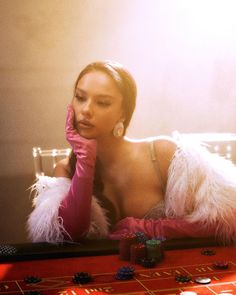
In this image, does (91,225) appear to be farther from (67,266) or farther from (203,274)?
(203,274)

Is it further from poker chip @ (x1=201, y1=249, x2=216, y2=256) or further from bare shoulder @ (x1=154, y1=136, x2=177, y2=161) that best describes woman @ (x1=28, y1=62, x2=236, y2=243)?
poker chip @ (x1=201, y1=249, x2=216, y2=256)

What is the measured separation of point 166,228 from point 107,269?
1.51ft

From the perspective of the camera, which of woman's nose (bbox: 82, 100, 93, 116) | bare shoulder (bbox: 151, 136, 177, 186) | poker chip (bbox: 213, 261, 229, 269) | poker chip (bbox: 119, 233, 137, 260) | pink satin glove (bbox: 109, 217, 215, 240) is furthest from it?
bare shoulder (bbox: 151, 136, 177, 186)

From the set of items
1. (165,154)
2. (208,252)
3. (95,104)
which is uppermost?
(95,104)

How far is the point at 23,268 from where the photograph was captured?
1693mm

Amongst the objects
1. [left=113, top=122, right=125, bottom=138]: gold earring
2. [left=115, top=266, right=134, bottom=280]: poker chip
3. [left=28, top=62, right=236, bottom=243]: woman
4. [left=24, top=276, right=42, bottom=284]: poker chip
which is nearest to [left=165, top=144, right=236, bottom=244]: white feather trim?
[left=28, top=62, right=236, bottom=243]: woman

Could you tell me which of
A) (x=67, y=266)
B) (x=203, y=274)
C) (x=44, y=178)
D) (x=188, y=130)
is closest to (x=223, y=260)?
(x=203, y=274)

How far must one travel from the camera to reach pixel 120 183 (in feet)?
7.50

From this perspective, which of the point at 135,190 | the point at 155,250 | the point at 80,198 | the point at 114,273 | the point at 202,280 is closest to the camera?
the point at 202,280

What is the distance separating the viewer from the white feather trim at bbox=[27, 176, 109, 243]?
2029 millimetres

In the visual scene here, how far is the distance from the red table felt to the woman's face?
581mm

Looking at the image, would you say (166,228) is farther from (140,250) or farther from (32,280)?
(32,280)

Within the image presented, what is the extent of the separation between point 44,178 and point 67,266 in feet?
2.05

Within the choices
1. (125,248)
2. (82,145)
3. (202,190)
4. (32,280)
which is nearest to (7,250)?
(32,280)
